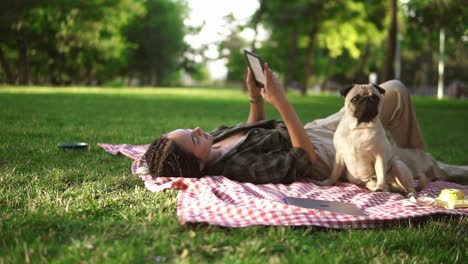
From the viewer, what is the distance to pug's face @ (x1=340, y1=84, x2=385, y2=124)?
13.2ft

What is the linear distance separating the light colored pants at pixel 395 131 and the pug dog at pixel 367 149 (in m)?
0.33

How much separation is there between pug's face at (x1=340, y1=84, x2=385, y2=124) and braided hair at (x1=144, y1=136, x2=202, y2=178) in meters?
1.50

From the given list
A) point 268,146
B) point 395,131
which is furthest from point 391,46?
point 268,146

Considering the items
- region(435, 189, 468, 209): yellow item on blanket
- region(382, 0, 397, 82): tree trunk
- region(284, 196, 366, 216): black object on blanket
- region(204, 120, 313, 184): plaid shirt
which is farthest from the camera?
region(382, 0, 397, 82): tree trunk

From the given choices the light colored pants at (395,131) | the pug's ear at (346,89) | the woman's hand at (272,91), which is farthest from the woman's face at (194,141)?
the pug's ear at (346,89)

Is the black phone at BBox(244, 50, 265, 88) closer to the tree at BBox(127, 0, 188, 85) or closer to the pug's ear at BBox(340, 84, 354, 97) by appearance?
the pug's ear at BBox(340, 84, 354, 97)

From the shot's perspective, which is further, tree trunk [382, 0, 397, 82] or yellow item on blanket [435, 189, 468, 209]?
tree trunk [382, 0, 397, 82]

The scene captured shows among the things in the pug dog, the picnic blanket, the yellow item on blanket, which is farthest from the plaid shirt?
the yellow item on blanket

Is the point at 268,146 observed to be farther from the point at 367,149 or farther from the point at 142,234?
the point at 142,234

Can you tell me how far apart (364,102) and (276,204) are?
1.30m

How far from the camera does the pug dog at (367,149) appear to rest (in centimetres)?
409

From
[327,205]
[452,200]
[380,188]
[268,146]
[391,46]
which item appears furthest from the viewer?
[391,46]

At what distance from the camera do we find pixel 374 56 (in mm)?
56750

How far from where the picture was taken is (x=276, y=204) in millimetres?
3387
